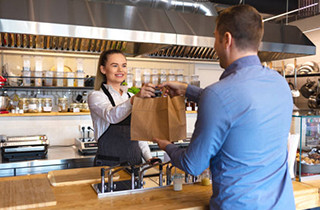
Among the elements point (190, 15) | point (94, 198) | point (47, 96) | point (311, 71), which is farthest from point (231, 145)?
point (311, 71)

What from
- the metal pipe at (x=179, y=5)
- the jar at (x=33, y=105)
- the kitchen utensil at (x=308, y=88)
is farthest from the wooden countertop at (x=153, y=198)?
the kitchen utensil at (x=308, y=88)

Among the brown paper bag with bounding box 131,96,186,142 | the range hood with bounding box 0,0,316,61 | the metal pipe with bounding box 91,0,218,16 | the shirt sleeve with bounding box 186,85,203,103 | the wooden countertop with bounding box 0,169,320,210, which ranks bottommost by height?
the wooden countertop with bounding box 0,169,320,210

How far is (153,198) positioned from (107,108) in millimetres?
736

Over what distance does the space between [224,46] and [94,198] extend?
38.2 inches

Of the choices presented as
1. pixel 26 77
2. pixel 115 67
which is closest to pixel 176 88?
pixel 115 67

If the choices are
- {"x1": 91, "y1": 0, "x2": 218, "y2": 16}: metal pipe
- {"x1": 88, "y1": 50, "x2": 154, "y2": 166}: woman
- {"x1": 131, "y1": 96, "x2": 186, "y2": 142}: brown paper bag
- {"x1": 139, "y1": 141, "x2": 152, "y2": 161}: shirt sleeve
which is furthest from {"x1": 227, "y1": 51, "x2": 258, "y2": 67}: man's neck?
{"x1": 91, "y1": 0, "x2": 218, "y2": 16}: metal pipe

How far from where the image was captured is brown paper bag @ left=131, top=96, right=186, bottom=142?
1.63m

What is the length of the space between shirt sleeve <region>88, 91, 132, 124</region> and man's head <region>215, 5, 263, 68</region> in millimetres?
821

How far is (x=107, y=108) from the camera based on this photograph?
2.08 m

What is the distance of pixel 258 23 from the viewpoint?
125 cm

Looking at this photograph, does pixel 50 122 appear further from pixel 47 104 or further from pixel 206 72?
pixel 206 72

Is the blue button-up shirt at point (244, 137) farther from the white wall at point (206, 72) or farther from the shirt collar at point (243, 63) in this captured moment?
the white wall at point (206, 72)

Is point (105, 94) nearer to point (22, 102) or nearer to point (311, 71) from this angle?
point (22, 102)

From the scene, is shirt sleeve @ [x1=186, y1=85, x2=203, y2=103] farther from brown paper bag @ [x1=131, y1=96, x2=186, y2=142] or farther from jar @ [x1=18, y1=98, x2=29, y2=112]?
jar @ [x1=18, y1=98, x2=29, y2=112]
